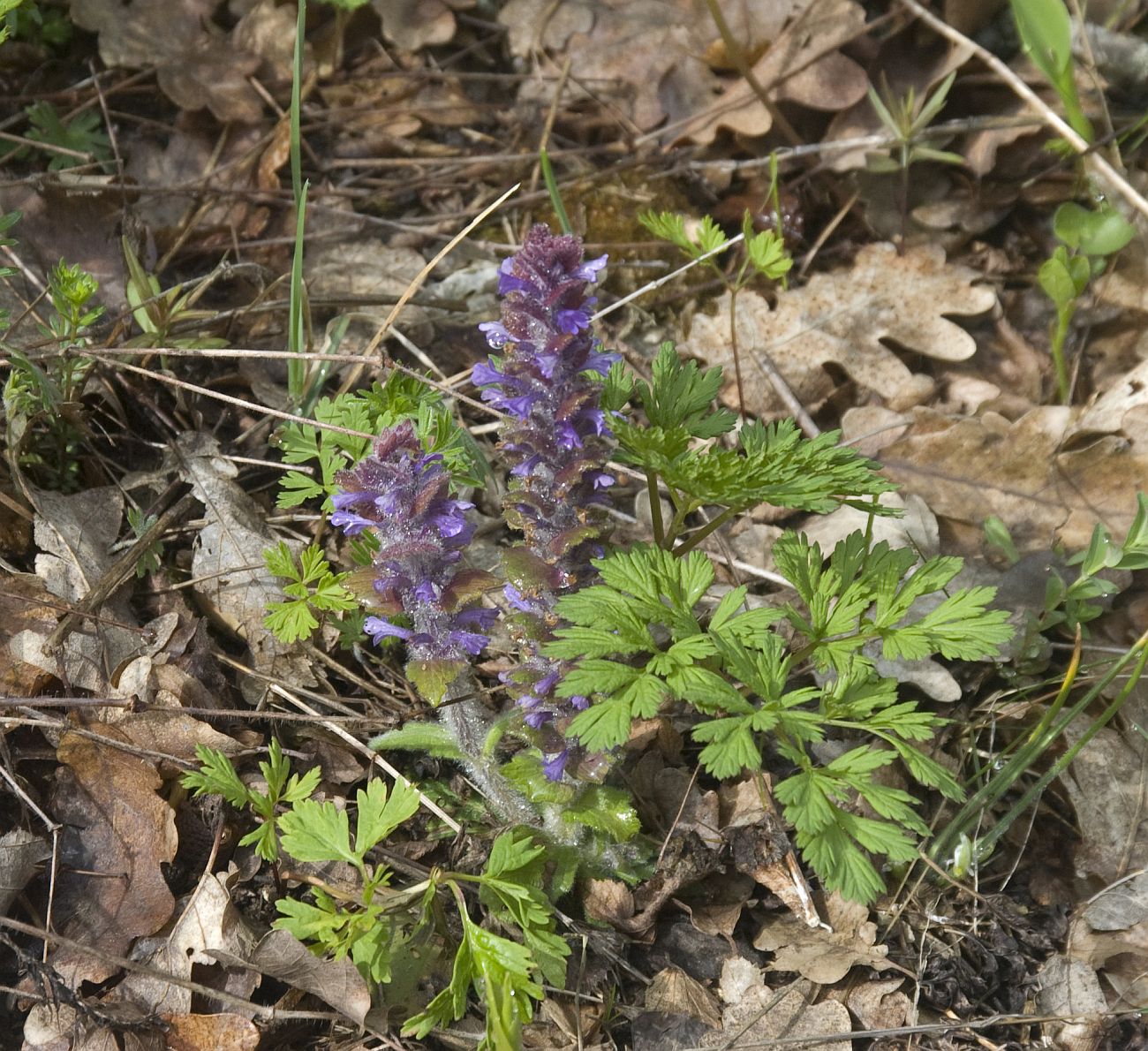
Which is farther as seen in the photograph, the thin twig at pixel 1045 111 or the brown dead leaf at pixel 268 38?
the brown dead leaf at pixel 268 38

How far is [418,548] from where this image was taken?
2.74 meters

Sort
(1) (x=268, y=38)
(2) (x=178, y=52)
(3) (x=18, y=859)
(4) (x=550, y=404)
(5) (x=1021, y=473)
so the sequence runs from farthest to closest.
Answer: (1) (x=268, y=38) → (2) (x=178, y=52) → (5) (x=1021, y=473) → (3) (x=18, y=859) → (4) (x=550, y=404)

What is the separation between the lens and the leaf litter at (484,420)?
3139mm

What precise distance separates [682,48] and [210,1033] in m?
5.07

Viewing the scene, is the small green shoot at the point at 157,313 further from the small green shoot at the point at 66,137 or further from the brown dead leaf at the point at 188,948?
the brown dead leaf at the point at 188,948

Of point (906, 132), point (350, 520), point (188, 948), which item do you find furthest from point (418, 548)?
point (906, 132)

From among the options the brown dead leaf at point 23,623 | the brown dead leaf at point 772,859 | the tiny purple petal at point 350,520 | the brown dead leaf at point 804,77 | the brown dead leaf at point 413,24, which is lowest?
the brown dead leaf at point 772,859

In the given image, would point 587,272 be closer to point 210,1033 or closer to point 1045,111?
point 210,1033

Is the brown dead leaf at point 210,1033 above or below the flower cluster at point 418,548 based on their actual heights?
below

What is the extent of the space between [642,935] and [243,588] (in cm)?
181

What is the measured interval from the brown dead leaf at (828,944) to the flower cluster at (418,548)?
4.48ft

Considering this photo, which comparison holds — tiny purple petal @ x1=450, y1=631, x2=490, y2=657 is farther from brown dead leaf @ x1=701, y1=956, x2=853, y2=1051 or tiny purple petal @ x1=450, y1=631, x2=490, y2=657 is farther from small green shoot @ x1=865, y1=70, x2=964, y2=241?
small green shoot @ x1=865, y1=70, x2=964, y2=241

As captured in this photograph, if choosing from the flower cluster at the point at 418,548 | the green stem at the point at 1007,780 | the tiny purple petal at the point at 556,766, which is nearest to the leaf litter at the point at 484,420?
the green stem at the point at 1007,780

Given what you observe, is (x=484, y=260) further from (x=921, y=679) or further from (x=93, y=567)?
(x=921, y=679)
